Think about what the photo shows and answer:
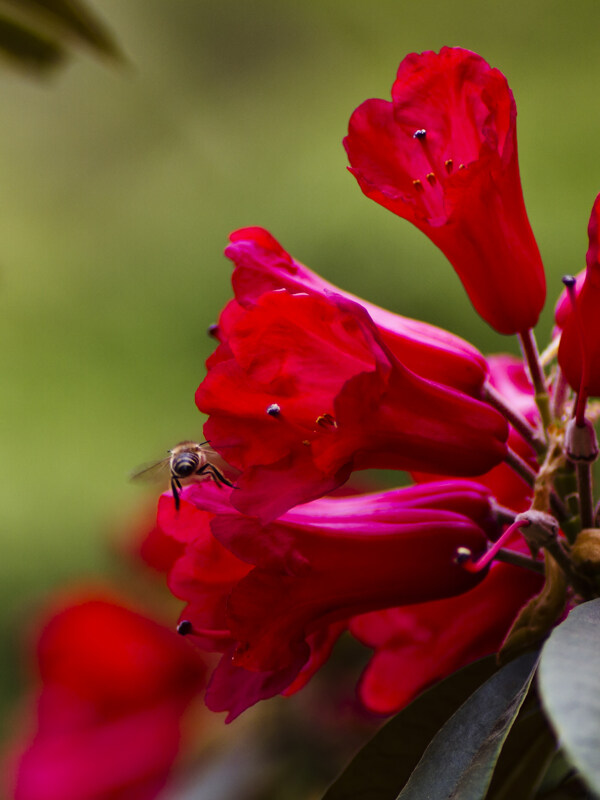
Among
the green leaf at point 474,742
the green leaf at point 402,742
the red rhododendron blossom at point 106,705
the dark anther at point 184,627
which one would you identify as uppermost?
the dark anther at point 184,627

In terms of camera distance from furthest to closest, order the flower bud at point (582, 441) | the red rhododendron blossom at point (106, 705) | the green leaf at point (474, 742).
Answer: the red rhododendron blossom at point (106, 705), the flower bud at point (582, 441), the green leaf at point (474, 742)

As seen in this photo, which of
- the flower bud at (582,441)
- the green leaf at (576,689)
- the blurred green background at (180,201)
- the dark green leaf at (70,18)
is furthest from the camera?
the blurred green background at (180,201)

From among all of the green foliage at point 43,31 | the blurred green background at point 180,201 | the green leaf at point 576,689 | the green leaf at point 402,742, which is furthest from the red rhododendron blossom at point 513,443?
the blurred green background at point 180,201

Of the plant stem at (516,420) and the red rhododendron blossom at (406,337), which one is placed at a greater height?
the red rhododendron blossom at (406,337)

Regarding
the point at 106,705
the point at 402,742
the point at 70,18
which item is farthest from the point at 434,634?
the point at 106,705

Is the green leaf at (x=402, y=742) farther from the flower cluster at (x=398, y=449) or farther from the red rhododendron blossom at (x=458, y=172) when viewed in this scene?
the red rhododendron blossom at (x=458, y=172)

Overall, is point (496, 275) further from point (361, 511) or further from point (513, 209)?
point (361, 511)

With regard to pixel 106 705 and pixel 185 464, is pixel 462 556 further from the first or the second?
pixel 106 705
